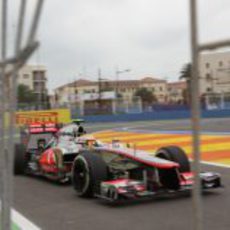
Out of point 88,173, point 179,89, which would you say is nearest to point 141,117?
point 179,89

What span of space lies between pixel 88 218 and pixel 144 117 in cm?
3985

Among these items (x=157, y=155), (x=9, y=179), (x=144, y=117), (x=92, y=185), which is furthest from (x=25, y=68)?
(x=144, y=117)

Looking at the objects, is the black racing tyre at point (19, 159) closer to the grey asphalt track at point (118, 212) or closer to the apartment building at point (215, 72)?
the grey asphalt track at point (118, 212)

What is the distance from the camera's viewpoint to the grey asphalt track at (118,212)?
21.1ft

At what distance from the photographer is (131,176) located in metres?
8.39

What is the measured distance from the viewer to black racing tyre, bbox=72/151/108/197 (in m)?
8.09

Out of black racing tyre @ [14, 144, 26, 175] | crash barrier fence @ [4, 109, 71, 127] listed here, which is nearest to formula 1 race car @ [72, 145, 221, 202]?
black racing tyre @ [14, 144, 26, 175]

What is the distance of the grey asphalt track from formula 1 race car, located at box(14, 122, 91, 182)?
67cm

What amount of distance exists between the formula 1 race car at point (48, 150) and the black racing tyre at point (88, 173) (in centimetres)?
122

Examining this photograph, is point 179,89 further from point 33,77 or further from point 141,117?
point 141,117

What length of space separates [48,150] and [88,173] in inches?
95.3

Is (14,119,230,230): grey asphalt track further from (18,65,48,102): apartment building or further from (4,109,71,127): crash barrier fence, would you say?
(4,109,71,127): crash barrier fence

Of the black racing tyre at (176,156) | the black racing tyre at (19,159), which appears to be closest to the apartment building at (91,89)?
the black racing tyre at (19,159)

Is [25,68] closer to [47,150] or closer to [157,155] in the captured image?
[157,155]
